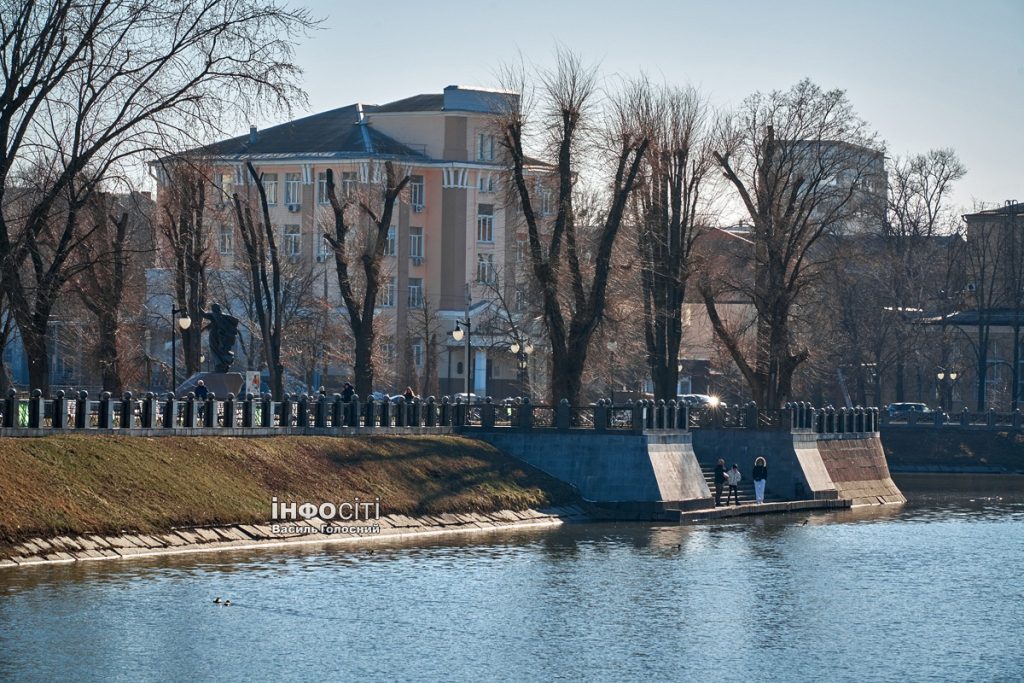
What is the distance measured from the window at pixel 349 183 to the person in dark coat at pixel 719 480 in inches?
722

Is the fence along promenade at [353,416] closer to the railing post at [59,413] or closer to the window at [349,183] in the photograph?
the railing post at [59,413]

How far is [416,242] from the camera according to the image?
94.1m

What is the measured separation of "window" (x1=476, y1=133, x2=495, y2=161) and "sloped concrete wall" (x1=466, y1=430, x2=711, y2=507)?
140 feet

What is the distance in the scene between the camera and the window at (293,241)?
8706cm

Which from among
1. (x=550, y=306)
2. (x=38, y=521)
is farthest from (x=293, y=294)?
(x=38, y=521)

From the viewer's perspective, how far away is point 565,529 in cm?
4669

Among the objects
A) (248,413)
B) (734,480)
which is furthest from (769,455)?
(248,413)

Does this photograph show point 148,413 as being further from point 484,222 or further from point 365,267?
point 484,222

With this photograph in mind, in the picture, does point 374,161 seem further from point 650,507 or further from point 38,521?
point 38,521

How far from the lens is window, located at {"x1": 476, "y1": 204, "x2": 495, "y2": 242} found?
9456 centimetres

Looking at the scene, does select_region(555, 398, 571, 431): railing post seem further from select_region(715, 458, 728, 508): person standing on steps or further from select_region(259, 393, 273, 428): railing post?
select_region(259, 393, 273, 428): railing post

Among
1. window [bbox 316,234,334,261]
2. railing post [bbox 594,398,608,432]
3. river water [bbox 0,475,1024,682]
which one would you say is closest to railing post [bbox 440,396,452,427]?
railing post [bbox 594,398,608,432]

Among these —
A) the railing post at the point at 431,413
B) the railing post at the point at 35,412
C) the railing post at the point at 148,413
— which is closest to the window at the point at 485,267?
the railing post at the point at 431,413

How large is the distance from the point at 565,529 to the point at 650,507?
14.5ft
